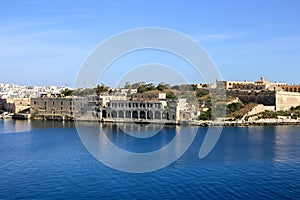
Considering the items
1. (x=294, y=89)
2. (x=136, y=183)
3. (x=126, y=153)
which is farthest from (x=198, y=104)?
(x=136, y=183)

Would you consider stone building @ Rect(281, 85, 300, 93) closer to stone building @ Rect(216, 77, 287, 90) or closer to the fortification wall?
stone building @ Rect(216, 77, 287, 90)

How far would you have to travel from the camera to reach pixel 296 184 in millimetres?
5691

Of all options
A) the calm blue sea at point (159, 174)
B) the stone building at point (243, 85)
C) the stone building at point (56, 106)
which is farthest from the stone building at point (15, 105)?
the calm blue sea at point (159, 174)

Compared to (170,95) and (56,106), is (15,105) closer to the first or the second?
(56,106)

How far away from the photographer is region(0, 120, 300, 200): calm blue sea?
17.4 feet

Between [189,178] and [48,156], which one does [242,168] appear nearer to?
[189,178]

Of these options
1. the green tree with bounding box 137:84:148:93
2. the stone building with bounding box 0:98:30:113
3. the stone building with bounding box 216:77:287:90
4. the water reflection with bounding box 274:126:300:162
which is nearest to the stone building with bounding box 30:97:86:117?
the stone building with bounding box 0:98:30:113

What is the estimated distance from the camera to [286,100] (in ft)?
55.3

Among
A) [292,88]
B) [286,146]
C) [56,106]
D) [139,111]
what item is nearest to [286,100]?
[292,88]

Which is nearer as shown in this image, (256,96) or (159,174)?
(159,174)

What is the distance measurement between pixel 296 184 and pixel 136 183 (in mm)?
2254

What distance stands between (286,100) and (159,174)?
471 inches

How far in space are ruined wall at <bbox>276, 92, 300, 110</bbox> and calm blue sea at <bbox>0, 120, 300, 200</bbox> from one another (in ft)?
24.5

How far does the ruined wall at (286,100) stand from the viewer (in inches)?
648
